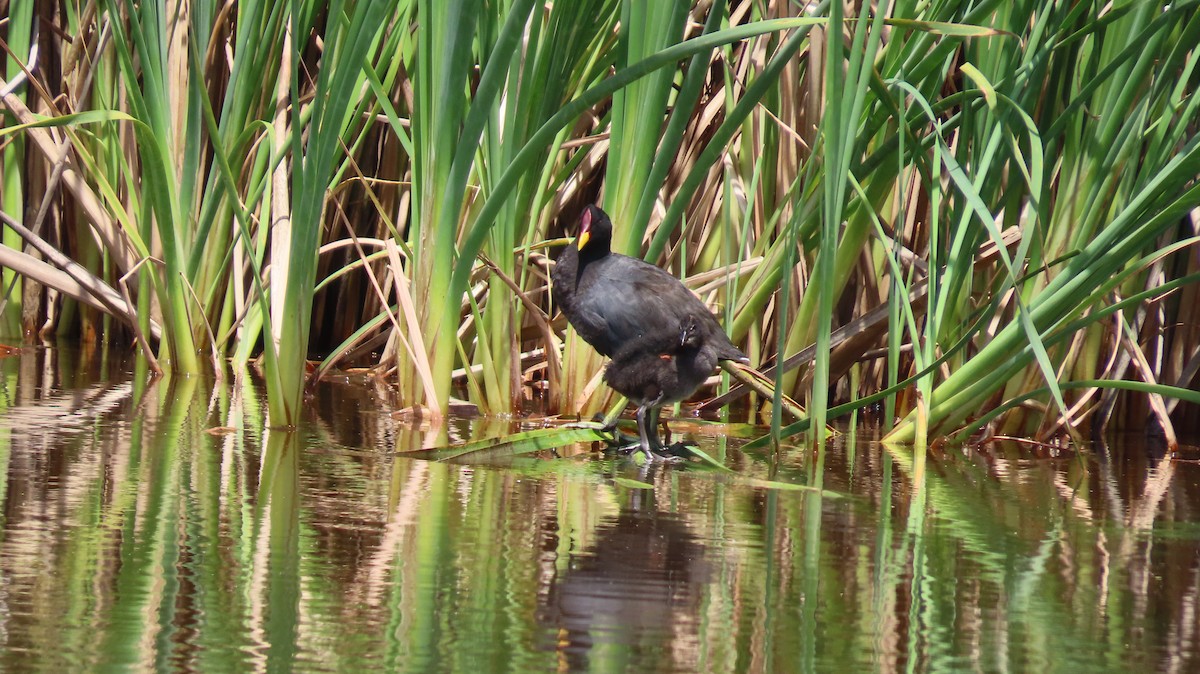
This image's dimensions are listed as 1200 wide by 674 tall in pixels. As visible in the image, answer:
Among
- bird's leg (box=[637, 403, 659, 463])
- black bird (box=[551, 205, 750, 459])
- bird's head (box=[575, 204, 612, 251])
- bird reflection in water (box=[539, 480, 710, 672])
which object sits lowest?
bird reflection in water (box=[539, 480, 710, 672])

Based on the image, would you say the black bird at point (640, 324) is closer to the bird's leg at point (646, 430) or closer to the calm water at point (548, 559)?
the bird's leg at point (646, 430)

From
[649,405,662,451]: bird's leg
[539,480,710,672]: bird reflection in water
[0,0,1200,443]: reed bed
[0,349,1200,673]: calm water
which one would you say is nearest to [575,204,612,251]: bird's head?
[0,0,1200,443]: reed bed

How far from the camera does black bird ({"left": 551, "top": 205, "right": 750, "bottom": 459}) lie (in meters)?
3.34

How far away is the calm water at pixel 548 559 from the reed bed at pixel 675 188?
35cm

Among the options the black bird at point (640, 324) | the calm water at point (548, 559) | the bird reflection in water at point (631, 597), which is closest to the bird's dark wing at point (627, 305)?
the black bird at point (640, 324)

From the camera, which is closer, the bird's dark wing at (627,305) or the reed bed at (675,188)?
the reed bed at (675,188)

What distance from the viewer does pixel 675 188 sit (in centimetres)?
448

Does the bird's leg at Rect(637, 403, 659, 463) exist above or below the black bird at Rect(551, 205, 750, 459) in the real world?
below

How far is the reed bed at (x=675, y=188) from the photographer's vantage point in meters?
3.16

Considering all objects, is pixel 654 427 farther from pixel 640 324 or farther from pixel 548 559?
pixel 548 559

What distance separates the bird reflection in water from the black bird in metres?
1.03

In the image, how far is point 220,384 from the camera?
3932 mm

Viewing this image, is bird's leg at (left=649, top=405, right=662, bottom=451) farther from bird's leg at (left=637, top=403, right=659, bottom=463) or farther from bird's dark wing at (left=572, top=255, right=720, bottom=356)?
bird's dark wing at (left=572, top=255, right=720, bottom=356)

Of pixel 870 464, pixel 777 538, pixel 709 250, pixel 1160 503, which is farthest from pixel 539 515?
pixel 709 250
